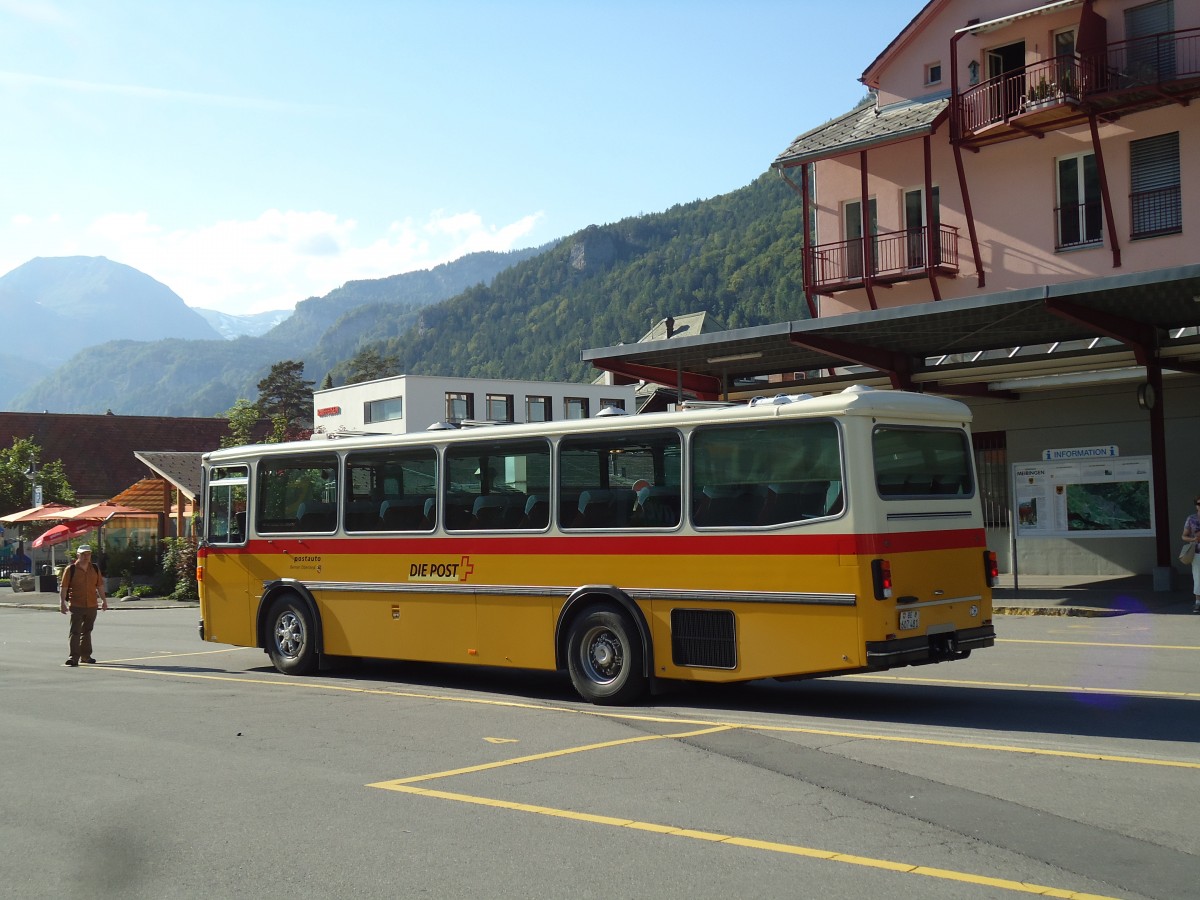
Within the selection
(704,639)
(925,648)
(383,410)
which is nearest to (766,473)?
(704,639)

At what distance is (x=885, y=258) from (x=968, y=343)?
7389 millimetres

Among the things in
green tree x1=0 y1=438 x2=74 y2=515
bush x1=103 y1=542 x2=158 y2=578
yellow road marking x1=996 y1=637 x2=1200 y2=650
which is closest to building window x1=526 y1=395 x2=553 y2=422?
green tree x1=0 y1=438 x2=74 y2=515

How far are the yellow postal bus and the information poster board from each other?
12.6 metres

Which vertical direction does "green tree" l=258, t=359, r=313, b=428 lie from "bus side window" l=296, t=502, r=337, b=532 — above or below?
above

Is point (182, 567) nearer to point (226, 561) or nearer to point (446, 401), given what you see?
point (226, 561)

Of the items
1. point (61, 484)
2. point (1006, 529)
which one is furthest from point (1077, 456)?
point (61, 484)

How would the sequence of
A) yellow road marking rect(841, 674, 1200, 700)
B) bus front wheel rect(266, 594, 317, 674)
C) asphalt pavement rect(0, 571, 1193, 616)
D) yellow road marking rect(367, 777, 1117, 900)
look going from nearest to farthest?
yellow road marking rect(367, 777, 1117, 900) < yellow road marking rect(841, 674, 1200, 700) < bus front wheel rect(266, 594, 317, 674) < asphalt pavement rect(0, 571, 1193, 616)

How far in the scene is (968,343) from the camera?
2425 centimetres

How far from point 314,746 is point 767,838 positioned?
4319mm

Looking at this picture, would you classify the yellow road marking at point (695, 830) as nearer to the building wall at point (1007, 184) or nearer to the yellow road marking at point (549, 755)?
the yellow road marking at point (549, 755)

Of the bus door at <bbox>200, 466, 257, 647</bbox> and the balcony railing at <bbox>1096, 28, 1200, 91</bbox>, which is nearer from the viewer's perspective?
the bus door at <bbox>200, 466, 257, 647</bbox>

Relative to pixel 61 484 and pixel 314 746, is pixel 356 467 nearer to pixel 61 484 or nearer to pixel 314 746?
pixel 314 746

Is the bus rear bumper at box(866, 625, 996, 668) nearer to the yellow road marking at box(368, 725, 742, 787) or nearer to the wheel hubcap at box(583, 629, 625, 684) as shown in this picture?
the yellow road marking at box(368, 725, 742, 787)

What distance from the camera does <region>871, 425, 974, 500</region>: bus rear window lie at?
34.1 ft
